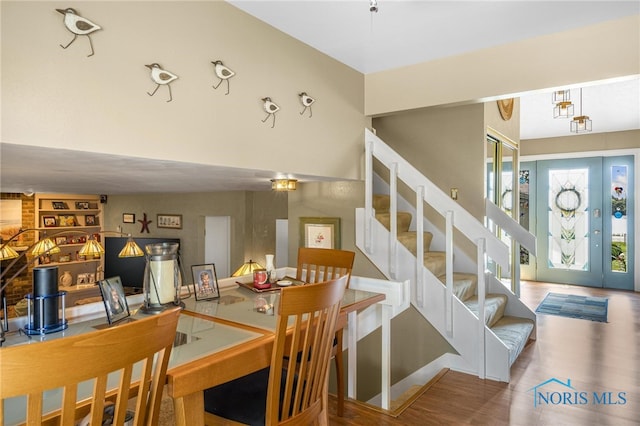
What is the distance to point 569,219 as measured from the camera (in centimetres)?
688

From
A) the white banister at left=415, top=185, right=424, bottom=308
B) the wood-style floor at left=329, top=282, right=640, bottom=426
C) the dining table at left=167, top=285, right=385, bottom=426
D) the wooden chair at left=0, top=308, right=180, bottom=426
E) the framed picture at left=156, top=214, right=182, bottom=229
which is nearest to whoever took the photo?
the wooden chair at left=0, top=308, right=180, bottom=426

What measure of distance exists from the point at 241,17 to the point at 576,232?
7083 mm

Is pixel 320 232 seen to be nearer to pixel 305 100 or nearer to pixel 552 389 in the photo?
pixel 305 100

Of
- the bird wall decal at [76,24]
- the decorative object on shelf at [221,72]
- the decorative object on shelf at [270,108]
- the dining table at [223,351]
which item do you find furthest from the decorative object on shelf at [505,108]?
the bird wall decal at [76,24]

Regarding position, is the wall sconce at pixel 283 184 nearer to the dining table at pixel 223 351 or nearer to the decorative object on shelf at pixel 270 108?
the decorative object on shelf at pixel 270 108

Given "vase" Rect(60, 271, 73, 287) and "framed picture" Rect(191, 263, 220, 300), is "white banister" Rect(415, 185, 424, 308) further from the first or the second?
"vase" Rect(60, 271, 73, 287)

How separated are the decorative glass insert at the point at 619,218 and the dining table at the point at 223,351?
21.1ft

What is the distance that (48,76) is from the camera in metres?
1.30

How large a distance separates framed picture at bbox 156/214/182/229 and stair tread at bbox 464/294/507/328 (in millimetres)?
4255

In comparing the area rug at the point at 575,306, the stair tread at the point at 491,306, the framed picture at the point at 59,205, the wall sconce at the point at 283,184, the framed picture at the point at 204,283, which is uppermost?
the wall sconce at the point at 283,184

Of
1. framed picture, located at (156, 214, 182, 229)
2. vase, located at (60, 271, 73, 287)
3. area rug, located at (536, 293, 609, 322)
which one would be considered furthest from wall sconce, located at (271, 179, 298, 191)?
vase, located at (60, 271, 73, 287)

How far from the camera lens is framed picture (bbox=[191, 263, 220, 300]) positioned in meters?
2.13

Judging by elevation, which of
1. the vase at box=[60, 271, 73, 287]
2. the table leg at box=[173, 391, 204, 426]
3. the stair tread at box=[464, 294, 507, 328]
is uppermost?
the table leg at box=[173, 391, 204, 426]

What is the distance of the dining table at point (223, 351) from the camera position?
3.92 ft
